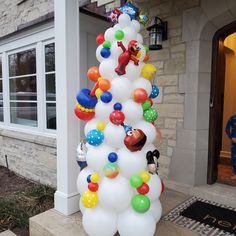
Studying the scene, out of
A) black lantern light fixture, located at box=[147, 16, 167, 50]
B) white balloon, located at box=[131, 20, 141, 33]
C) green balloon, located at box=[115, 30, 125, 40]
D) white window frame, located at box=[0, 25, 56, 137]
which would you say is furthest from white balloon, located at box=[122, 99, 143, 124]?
white window frame, located at box=[0, 25, 56, 137]

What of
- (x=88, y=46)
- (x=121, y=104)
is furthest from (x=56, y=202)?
(x=88, y=46)

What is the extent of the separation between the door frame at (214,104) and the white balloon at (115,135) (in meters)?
Result: 1.78

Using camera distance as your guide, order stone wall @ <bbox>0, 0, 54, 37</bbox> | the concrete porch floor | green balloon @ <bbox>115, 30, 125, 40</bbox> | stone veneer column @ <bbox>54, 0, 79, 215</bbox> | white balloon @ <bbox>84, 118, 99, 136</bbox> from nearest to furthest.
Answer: green balloon @ <bbox>115, 30, 125, 40</bbox>, white balloon @ <bbox>84, 118, 99, 136</bbox>, the concrete porch floor, stone veneer column @ <bbox>54, 0, 79, 215</bbox>, stone wall @ <bbox>0, 0, 54, 37</bbox>

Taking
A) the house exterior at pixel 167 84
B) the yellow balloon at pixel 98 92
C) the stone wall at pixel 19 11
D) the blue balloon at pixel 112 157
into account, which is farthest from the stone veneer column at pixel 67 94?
the stone wall at pixel 19 11

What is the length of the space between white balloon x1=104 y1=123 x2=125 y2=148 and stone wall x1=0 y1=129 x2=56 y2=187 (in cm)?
248

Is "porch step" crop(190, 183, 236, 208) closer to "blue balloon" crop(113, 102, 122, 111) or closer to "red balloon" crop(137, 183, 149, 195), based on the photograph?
"red balloon" crop(137, 183, 149, 195)

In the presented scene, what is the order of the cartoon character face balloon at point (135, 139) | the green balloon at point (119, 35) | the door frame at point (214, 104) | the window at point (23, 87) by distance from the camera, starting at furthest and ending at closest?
the window at point (23, 87) < the door frame at point (214, 104) < the green balloon at point (119, 35) < the cartoon character face balloon at point (135, 139)

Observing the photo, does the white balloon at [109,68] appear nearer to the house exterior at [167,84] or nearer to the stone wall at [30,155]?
the house exterior at [167,84]

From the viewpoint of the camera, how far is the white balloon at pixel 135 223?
→ 2035mm

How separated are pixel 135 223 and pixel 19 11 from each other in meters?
4.96

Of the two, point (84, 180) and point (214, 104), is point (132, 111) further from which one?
point (214, 104)

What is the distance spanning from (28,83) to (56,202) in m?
3.05

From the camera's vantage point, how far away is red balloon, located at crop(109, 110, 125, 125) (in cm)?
200

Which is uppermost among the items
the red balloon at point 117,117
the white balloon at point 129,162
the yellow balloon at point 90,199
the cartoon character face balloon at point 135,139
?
the red balloon at point 117,117
